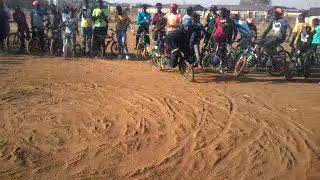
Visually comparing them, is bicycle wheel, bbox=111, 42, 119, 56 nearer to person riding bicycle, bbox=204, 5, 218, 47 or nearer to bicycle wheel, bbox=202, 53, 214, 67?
person riding bicycle, bbox=204, 5, 218, 47

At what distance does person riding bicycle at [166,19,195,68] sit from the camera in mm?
10742

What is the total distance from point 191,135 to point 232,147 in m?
0.78

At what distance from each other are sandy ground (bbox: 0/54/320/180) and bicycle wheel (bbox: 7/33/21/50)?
4135 mm

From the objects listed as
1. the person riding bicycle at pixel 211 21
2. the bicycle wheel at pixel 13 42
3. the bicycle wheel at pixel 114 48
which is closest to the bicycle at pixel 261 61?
the person riding bicycle at pixel 211 21

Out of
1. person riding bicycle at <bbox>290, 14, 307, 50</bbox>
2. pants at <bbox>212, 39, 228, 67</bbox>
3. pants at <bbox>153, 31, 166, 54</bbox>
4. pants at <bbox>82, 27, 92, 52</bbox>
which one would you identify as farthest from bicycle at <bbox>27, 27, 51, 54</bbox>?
person riding bicycle at <bbox>290, 14, 307, 50</bbox>

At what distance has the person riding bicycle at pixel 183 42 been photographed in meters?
10.7

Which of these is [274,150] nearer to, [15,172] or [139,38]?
[15,172]

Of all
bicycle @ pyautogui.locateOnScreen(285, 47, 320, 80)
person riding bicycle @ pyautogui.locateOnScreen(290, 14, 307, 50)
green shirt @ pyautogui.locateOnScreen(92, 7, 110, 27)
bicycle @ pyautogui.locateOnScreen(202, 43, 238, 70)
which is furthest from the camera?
green shirt @ pyautogui.locateOnScreen(92, 7, 110, 27)

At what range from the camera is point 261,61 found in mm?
12586

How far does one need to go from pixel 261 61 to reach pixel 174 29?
132 inches

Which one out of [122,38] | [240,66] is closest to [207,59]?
[240,66]

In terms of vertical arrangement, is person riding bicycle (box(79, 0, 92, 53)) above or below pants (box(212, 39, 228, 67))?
above

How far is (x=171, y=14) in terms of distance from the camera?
12789 mm

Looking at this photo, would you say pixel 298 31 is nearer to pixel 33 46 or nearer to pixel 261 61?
pixel 261 61
